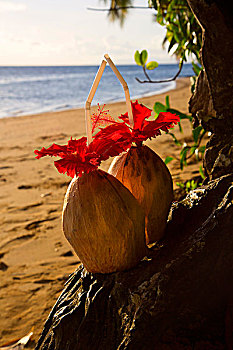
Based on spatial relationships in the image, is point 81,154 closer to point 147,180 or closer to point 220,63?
point 147,180

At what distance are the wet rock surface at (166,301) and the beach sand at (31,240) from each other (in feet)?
3.07

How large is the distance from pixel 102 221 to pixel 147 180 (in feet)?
0.67

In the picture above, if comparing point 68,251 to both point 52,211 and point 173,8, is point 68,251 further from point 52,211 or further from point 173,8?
point 173,8

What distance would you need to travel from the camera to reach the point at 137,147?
3.67 ft

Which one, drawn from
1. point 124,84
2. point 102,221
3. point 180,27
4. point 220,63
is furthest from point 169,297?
point 180,27

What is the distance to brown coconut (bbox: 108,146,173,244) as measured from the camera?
108 centimetres

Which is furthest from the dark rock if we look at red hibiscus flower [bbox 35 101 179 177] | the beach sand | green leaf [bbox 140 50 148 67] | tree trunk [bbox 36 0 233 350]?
red hibiscus flower [bbox 35 101 179 177]

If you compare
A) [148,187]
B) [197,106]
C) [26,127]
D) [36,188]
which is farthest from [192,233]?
[26,127]

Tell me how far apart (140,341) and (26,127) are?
9.49 meters

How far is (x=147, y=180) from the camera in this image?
1.08 metres

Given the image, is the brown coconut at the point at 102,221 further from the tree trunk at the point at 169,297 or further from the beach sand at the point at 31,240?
the beach sand at the point at 31,240

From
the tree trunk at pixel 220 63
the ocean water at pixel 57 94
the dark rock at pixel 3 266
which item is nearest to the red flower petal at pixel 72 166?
the tree trunk at pixel 220 63

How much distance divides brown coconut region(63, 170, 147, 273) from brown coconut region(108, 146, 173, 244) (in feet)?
0.23

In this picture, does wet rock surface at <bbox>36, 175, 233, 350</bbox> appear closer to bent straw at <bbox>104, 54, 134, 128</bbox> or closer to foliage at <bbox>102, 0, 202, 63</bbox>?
bent straw at <bbox>104, 54, 134, 128</bbox>
